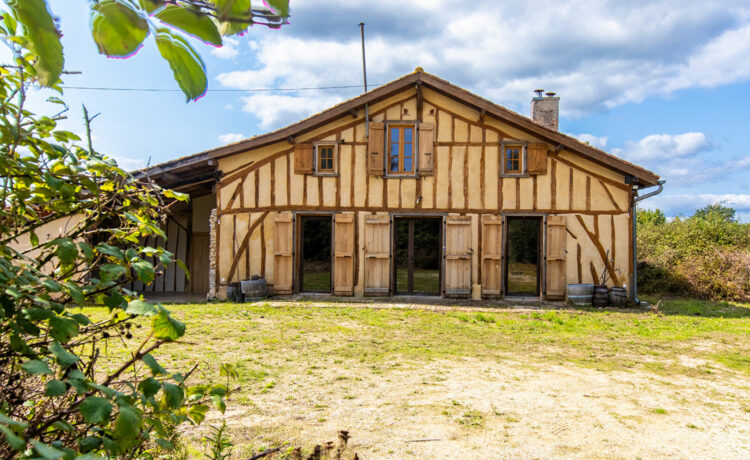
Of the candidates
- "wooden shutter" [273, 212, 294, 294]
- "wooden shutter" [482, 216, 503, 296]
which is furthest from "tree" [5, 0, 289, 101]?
"wooden shutter" [482, 216, 503, 296]

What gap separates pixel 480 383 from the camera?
4.80 meters

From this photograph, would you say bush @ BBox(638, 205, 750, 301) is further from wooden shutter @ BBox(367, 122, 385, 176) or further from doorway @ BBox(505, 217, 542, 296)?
wooden shutter @ BBox(367, 122, 385, 176)

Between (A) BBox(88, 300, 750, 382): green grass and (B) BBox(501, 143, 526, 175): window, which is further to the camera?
(B) BBox(501, 143, 526, 175): window

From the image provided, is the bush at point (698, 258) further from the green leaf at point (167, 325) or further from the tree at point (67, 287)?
the green leaf at point (167, 325)

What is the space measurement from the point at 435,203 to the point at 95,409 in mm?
10347

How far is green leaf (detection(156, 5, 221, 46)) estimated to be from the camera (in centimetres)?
62

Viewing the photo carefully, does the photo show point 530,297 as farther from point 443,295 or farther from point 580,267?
point 443,295

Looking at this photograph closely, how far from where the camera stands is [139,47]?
2.12ft

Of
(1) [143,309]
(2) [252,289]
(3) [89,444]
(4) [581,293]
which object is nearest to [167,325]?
(1) [143,309]

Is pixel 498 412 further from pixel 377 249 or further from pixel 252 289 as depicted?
pixel 252 289

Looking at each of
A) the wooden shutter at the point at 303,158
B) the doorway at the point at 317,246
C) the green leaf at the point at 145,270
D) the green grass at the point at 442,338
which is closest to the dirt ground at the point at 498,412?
the green grass at the point at 442,338

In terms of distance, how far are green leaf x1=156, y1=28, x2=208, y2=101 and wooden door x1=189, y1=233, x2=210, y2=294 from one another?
13.9m

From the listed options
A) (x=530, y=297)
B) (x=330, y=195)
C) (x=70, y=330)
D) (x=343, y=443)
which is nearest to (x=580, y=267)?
(x=530, y=297)

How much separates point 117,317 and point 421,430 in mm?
2624
